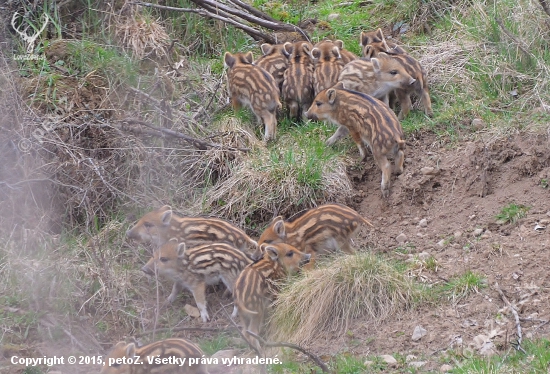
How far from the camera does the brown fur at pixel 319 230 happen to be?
8.51 m

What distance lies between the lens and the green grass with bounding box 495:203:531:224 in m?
8.23

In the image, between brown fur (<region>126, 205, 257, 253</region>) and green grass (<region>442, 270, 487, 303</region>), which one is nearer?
green grass (<region>442, 270, 487, 303</region>)

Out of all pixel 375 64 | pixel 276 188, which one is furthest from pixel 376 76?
pixel 276 188

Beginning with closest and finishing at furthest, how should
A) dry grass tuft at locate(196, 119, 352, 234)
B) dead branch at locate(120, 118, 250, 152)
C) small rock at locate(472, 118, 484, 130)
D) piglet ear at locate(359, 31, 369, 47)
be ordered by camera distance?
dry grass tuft at locate(196, 119, 352, 234) → small rock at locate(472, 118, 484, 130) → dead branch at locate(120, 118, 250, 152) → piglet ear at locate(359, 31, 369, 47)

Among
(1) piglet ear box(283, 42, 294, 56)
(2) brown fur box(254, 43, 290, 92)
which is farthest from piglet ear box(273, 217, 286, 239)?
(1) piglet ear box(283, 42, 294, 56)

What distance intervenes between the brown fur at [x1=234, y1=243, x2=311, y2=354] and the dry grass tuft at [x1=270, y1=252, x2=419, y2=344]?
11.8 inches

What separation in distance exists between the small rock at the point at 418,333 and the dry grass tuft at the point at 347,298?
0.36m

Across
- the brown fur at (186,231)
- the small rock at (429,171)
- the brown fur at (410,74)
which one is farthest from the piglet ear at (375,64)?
the brown fur at (186,231)

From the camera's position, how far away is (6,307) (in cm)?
820

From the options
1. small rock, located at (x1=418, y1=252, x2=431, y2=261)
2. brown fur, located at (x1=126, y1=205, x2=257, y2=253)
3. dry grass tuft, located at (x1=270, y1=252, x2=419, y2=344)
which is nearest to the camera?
dry grass tuft, located at (x1=270, y1=252, x2=419, y2=344)

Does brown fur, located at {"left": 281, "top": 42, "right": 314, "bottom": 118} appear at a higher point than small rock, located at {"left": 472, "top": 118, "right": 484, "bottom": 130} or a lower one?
lower

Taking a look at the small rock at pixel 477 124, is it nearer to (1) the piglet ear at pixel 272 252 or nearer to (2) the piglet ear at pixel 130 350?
(1) the piglet ear at pixel 272 252

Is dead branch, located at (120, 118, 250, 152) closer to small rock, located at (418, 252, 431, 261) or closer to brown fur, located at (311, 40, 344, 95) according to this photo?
brown fur, located at (311, 40, 344, 95)

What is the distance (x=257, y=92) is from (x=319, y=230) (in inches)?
91.6
